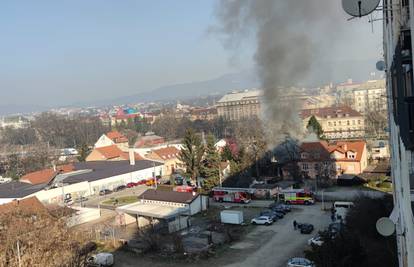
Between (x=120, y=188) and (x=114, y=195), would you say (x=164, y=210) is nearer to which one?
(x=114, y=195)

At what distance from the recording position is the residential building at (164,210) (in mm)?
16938

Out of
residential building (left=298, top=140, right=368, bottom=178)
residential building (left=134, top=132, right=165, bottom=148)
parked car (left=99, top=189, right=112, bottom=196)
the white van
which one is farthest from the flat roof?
residential building (left=134, top=132, right=165, bottom=148)

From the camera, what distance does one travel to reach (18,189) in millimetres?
24688

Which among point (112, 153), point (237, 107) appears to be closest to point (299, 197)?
point (112, 153)

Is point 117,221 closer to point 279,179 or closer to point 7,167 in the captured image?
point 279,179

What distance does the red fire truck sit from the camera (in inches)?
825

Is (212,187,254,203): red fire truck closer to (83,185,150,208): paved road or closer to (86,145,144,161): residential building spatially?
(83,185,150,208): paved road

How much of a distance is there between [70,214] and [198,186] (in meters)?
8.86

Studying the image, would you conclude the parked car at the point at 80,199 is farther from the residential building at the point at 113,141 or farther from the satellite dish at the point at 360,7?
the satellite dish at the point at 360,7

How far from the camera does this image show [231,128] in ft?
194

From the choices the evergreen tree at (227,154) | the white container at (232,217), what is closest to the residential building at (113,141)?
the evergreen tree at (227,154)

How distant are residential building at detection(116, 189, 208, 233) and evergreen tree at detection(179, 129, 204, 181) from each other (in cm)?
558

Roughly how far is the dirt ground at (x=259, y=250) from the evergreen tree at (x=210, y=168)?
7.37 metres

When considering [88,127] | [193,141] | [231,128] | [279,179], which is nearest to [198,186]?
[193,141]
